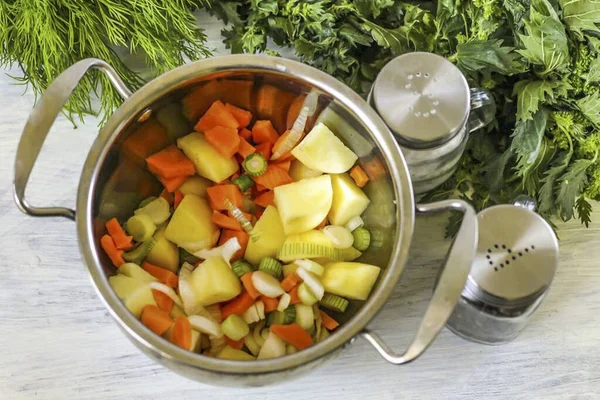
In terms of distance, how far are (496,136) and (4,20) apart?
0.85m

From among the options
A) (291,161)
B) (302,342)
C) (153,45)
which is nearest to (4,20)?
(153,45)

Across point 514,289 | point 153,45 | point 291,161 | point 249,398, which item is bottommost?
point 249,398

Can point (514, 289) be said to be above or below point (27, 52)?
below

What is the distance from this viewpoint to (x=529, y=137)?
103 cm

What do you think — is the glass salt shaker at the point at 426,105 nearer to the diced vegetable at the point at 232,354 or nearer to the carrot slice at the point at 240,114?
the carrot slice at the point at 240,114

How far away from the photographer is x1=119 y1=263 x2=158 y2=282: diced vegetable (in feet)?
3.01

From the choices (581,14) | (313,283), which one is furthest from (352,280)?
(581,14)

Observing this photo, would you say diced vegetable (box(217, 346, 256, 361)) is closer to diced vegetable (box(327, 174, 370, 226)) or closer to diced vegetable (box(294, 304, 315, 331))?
diced vegetable (box(294, 304, 315, 331))

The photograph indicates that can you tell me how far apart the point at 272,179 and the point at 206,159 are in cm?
11

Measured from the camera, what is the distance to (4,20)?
1.07 metres

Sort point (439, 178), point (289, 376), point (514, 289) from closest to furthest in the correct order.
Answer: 1. point (289, 376)
2. point (514, 289)
3. point (439, 178)

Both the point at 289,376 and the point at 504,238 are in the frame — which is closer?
the point at 289,376

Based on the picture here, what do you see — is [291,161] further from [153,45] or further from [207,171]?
[153,45]

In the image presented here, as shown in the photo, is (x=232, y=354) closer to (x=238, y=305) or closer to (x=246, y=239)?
(x=238, y=305)
